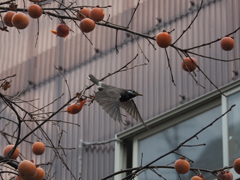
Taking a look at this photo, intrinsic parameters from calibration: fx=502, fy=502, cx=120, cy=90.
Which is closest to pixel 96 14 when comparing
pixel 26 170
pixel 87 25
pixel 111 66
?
pixel 87 25

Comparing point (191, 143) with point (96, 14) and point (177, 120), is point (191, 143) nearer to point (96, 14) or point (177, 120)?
point (177, 120)

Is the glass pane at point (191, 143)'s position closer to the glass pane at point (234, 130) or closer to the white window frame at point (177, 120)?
the white window frame at point (177, 120)

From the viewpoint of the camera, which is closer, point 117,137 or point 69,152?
point 117,137

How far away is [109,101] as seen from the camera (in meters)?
4.81

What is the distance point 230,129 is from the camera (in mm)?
6242

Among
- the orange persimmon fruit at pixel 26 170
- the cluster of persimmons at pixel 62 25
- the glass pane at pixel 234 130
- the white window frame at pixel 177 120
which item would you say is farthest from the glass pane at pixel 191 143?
the orange persimmon fruit at pixel 26 170

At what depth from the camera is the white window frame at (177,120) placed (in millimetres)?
6289

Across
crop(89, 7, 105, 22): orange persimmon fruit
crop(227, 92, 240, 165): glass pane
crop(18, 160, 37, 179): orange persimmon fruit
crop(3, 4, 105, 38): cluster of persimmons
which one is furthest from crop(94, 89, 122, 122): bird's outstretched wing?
crop(227, 92, 240, 165): glass pane

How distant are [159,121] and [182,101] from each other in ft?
1.45

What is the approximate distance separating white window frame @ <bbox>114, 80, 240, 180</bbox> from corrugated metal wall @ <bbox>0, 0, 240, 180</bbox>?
0.14 m

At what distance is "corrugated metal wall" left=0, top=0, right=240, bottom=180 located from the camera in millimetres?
6867

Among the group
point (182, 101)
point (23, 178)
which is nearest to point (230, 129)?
point (182, 101)

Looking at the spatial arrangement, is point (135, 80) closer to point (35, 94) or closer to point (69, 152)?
point (69, 152)

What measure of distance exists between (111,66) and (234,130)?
264cm
